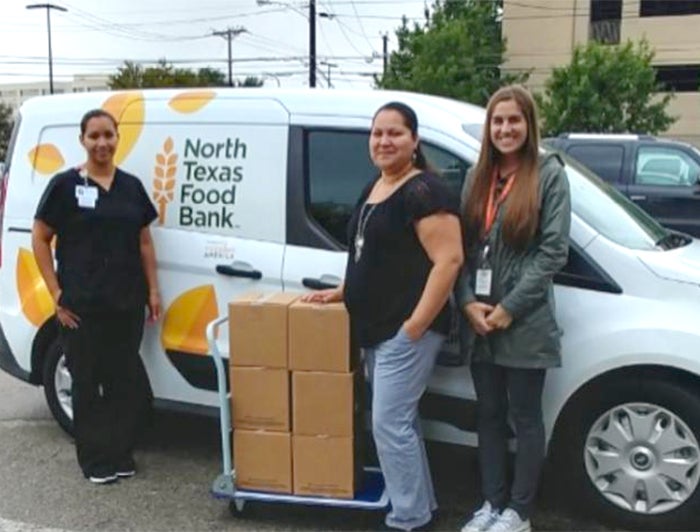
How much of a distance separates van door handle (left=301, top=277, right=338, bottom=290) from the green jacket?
0.74 metres

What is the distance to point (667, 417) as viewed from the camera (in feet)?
11.0

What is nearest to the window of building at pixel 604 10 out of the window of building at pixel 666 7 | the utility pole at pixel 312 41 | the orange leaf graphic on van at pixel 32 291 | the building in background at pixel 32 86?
the window of building at pixel 666 7

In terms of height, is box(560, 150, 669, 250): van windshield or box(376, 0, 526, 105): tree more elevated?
box(376, 0, 526, 105): tree

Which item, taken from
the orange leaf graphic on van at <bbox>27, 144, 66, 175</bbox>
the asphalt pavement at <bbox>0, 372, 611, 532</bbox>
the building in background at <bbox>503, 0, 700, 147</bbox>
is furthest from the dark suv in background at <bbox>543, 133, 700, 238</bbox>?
the building in background at <bbox>503, 0, 700, 147</bbox>

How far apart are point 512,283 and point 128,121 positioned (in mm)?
2325

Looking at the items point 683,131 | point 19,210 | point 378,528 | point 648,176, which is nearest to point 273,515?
point 378,528

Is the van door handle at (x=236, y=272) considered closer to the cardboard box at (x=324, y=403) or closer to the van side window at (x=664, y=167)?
the cardboard box at (x=324, y=403)

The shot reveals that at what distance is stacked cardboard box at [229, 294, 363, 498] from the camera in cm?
348

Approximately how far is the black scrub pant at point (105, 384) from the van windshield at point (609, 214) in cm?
224

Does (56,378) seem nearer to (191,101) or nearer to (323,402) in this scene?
(191,101)

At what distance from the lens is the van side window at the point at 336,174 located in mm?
3955

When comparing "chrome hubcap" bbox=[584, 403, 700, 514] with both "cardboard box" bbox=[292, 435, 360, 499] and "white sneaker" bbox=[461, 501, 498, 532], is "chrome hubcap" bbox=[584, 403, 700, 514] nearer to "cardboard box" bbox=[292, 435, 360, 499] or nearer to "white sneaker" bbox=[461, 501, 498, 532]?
"white sneaker" bbox=[461, 501, 498, 532]

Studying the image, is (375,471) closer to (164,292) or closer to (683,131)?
(164,292)

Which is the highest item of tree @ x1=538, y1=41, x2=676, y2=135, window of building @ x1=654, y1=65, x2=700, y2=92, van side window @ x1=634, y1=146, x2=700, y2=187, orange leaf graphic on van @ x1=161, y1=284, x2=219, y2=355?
window of building @ x1=654, y1=65, x2=700, y2=92
